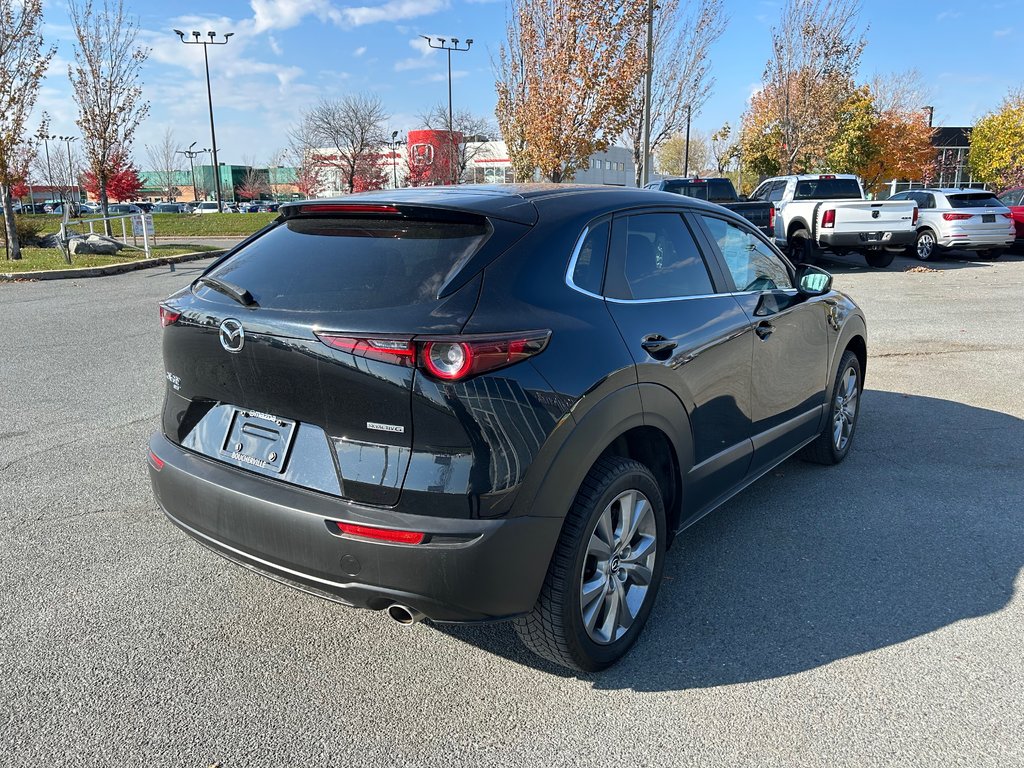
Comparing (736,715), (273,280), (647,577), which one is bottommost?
(736,715)

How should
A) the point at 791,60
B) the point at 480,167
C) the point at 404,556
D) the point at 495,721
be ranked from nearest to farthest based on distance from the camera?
the point at 404,556, the point at 495,721, the point at 791,60, the point at 480,167

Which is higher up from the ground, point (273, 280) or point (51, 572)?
point (273, 280)

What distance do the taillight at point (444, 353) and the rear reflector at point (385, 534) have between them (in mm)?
492

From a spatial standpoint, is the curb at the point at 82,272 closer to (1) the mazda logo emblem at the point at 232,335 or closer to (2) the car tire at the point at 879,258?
(1) the mazda logo emblem at the point at 232,335

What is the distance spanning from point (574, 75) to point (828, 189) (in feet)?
24.3

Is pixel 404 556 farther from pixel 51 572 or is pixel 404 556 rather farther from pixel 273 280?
pixel 51 572

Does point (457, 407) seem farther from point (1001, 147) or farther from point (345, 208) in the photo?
point (1001, 147)

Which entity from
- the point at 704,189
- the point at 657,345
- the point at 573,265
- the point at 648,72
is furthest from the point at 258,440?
the point at 648,72

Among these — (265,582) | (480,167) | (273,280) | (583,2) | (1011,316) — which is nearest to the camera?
(273,280)

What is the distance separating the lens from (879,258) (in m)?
17.9

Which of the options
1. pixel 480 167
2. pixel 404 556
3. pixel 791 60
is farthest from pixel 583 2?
pixel 480 167

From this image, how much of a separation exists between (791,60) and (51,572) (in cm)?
3243

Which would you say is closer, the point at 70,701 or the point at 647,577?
the point at 70,701

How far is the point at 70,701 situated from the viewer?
8.79 ft
